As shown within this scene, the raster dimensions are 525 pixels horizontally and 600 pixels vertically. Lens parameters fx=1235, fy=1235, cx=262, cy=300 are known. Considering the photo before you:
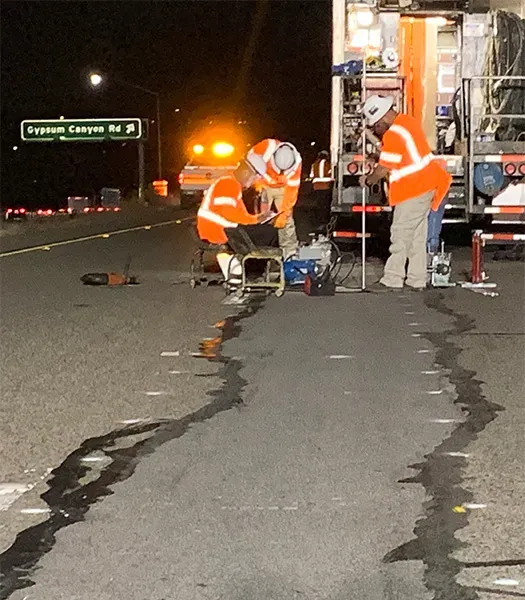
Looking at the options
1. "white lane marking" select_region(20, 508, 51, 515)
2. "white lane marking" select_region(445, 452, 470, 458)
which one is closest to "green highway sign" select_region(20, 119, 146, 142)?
"white lane marking" select_region(445, 452, 470, 458)

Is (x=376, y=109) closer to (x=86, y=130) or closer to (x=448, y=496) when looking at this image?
(x=448, y=496)

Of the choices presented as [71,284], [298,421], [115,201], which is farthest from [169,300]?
[115,201]

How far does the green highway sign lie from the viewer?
34.2 meters

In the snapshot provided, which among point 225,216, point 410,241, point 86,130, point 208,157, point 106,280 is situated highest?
point 86,130

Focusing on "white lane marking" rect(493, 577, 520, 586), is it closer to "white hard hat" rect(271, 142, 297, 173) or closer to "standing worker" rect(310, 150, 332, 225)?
"white hard hat" rect(271, 142, 297, 173)

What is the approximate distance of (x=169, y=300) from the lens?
473 inches

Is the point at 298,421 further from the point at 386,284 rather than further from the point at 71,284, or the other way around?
the point at 71,284

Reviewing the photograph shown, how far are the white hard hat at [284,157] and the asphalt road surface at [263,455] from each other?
10.9 feet

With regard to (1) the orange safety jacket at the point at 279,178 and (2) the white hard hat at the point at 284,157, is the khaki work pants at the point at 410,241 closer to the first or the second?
(1) the orange safety jacket at the point at 279,178

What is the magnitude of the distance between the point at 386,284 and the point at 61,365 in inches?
200

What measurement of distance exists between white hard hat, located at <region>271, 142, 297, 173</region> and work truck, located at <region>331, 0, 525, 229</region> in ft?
2.76

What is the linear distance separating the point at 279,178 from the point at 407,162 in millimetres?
1995

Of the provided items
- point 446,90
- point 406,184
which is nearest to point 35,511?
point 406,184

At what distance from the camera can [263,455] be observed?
6.02 m
